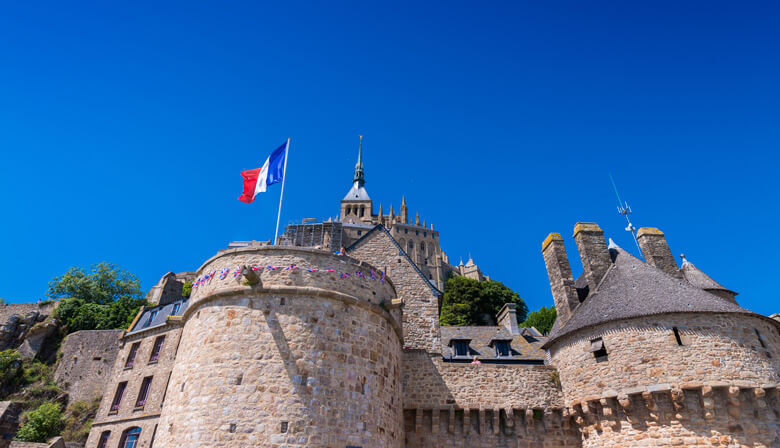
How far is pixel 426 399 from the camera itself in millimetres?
15453

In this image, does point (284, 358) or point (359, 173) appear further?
point (359, 173)

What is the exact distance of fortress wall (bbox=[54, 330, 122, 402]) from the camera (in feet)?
79.4

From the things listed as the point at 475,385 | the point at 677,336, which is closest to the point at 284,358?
the point at 475,385

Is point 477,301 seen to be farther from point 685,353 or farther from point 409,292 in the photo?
point 685,353

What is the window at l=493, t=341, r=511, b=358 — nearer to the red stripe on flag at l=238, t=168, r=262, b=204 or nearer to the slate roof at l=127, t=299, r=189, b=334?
the red stripe on flag at l=238, t=168, r=262, b=204

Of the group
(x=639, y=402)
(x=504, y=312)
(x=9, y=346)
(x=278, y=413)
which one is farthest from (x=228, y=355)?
(x=9, y=346)

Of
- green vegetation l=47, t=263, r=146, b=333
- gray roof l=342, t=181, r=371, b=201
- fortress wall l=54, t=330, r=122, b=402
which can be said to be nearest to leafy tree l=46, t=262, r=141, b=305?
green vegetation l=47, t=263, r=146, b=333

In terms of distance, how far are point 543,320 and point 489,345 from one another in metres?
26.5

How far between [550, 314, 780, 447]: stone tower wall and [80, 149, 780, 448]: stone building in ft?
0.12

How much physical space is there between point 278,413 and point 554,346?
1113 centimetres

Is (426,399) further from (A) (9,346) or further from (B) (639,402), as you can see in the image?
(A) (9,346)

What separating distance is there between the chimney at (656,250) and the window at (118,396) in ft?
85.0

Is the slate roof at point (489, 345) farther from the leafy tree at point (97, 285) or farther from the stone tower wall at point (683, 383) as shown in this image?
the leafy tree at point (97, 285)

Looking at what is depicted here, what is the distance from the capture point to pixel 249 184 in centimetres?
1612
